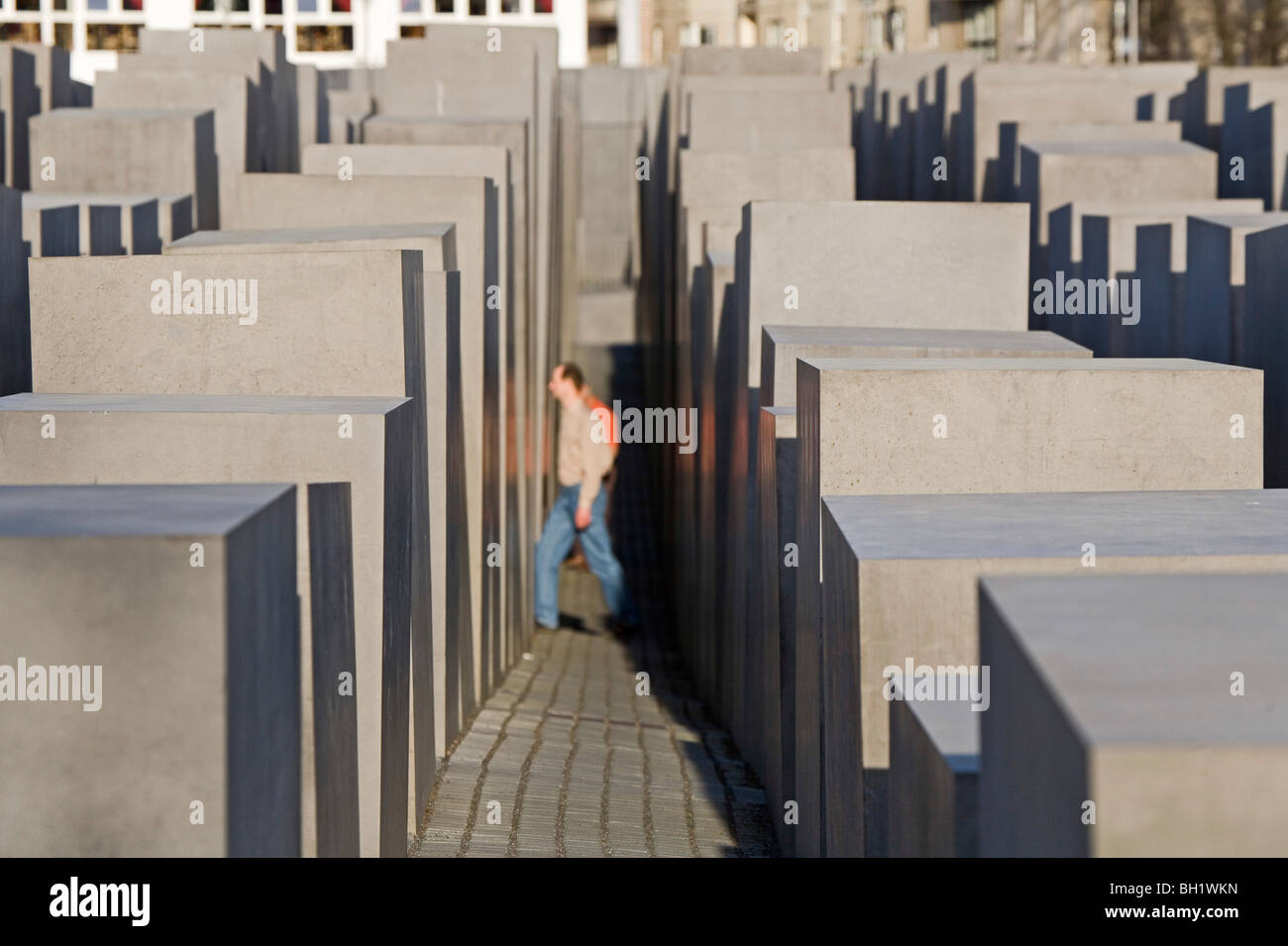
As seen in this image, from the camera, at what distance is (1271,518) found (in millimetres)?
3984

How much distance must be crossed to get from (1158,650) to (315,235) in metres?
5.01

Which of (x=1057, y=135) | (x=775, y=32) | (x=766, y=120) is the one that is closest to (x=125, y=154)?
(x=766, y=120)

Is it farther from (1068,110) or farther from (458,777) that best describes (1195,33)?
(458,777)

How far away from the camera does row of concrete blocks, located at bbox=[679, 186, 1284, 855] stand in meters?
3.42

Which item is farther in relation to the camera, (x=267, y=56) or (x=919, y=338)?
(x=267, y=56)

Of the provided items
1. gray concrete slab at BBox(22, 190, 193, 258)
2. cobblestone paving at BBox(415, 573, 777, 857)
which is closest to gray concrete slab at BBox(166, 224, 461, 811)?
cobblestone paving at BBox(415, 573, 777, 857)

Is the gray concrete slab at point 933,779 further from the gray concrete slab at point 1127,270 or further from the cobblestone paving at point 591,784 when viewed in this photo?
the gray concrete slab at point 1127,270

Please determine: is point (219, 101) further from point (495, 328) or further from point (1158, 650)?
point (1158, 650)

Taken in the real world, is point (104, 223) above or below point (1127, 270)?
above

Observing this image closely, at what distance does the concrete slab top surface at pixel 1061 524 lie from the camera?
352 cm

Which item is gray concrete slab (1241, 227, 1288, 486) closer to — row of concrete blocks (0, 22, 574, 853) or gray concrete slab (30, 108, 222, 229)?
row of concrete blocks (0, 22, 574, 853)

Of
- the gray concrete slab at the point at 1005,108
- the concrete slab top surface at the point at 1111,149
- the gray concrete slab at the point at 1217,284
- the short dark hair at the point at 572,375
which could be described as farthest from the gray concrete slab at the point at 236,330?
the gray concrete slab at the point at 1005,108

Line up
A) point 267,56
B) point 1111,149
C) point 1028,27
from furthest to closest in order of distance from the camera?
1. point 1028,27
2. point 267,56
3. point 1111,149

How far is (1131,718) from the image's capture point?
2.16 meters
